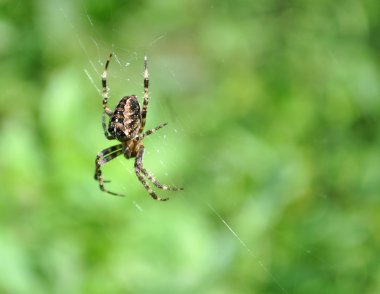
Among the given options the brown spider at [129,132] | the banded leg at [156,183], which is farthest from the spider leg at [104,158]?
the banded leg at [156,183]

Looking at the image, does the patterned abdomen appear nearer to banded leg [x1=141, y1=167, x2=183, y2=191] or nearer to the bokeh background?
the bokeh background

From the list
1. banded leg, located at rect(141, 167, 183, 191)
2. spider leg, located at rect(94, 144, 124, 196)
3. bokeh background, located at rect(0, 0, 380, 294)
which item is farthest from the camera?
banded leg, located at rect(141, 167, 183, 191)

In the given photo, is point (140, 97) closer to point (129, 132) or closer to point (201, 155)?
point (129, 132)

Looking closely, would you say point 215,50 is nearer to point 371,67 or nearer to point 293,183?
point 371,67

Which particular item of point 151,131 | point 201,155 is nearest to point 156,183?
point 151,131

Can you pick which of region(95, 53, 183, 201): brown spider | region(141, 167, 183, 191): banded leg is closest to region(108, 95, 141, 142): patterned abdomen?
region(95, 53, 183, 201): brown spider

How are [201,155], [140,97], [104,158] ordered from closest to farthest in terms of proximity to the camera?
[104,158], [140,97], [201,155]

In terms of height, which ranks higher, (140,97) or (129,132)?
(140,97)
